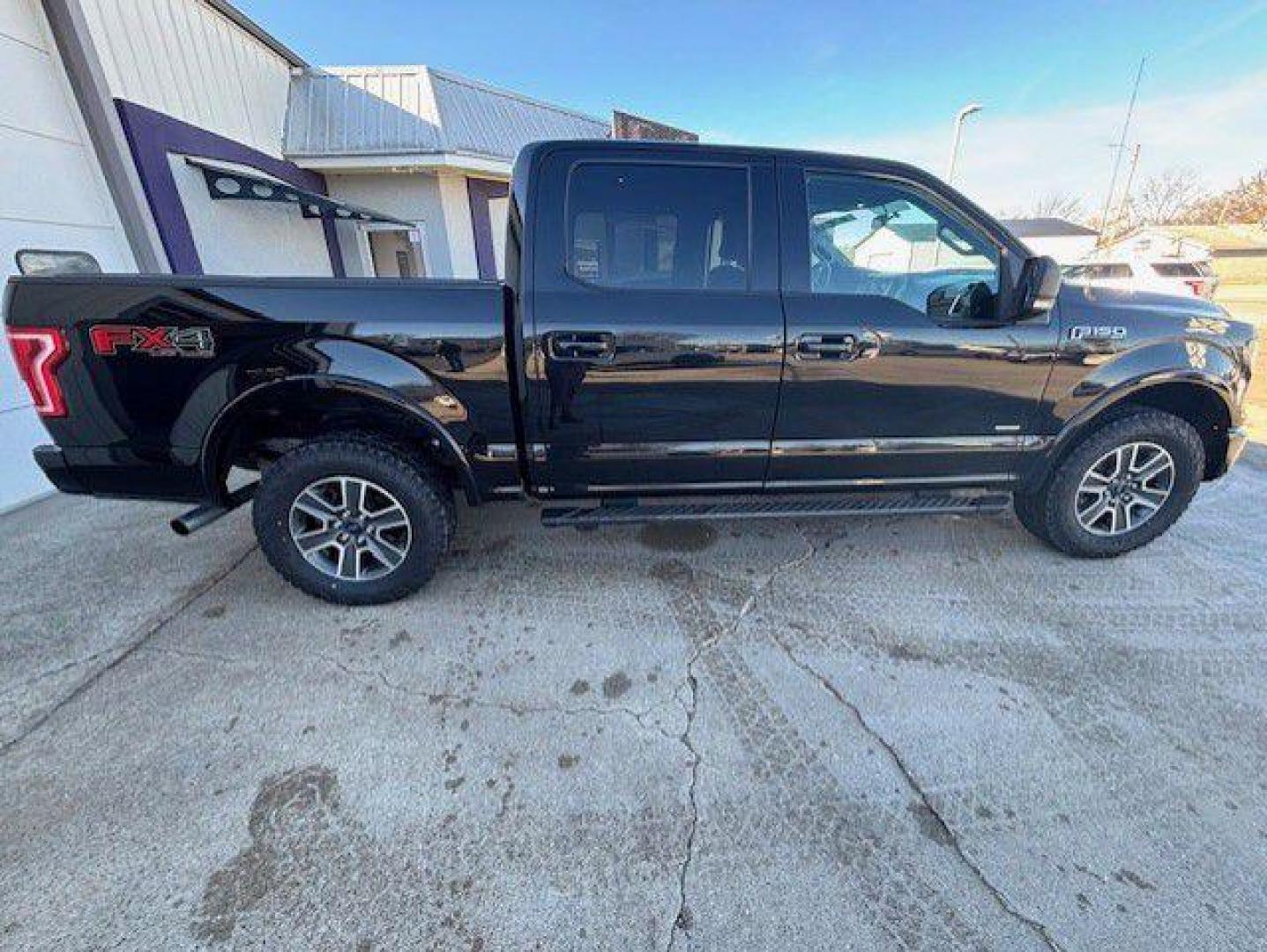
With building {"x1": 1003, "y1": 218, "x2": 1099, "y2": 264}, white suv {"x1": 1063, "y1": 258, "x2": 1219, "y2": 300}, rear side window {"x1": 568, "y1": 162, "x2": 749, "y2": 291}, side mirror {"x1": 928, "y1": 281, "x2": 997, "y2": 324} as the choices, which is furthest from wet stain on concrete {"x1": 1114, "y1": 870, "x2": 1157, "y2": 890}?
building {"x1": 1003, "y1": 218, "x2": 1099, "y2": 264}

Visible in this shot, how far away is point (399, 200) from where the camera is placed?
951cm

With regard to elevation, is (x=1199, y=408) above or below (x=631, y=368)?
below

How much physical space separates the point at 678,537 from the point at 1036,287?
2181 mm

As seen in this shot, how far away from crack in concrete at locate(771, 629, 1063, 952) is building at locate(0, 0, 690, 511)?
5544 millimetres

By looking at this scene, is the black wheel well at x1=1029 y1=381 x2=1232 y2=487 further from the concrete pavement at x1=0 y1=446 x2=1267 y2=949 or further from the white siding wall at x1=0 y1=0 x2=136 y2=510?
the white siding wall at x1=0 y1=0 x2=136 y2=510

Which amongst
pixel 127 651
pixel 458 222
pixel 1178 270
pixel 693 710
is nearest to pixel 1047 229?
pixel 1178 270

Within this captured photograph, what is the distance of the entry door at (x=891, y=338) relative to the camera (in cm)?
258

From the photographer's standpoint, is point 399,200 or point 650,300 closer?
point 650,300

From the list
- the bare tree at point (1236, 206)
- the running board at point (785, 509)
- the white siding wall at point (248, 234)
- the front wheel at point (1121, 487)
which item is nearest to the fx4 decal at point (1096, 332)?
the front wheel at point (1121, 487)

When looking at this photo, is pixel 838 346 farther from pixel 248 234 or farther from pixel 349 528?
pixel 248 234

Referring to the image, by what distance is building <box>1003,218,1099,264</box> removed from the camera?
42.2m

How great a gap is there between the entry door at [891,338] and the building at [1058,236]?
49.1m

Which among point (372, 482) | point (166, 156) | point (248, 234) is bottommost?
point (372, 482)

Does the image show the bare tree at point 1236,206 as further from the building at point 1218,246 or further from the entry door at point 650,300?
the entry door at point 650,300
